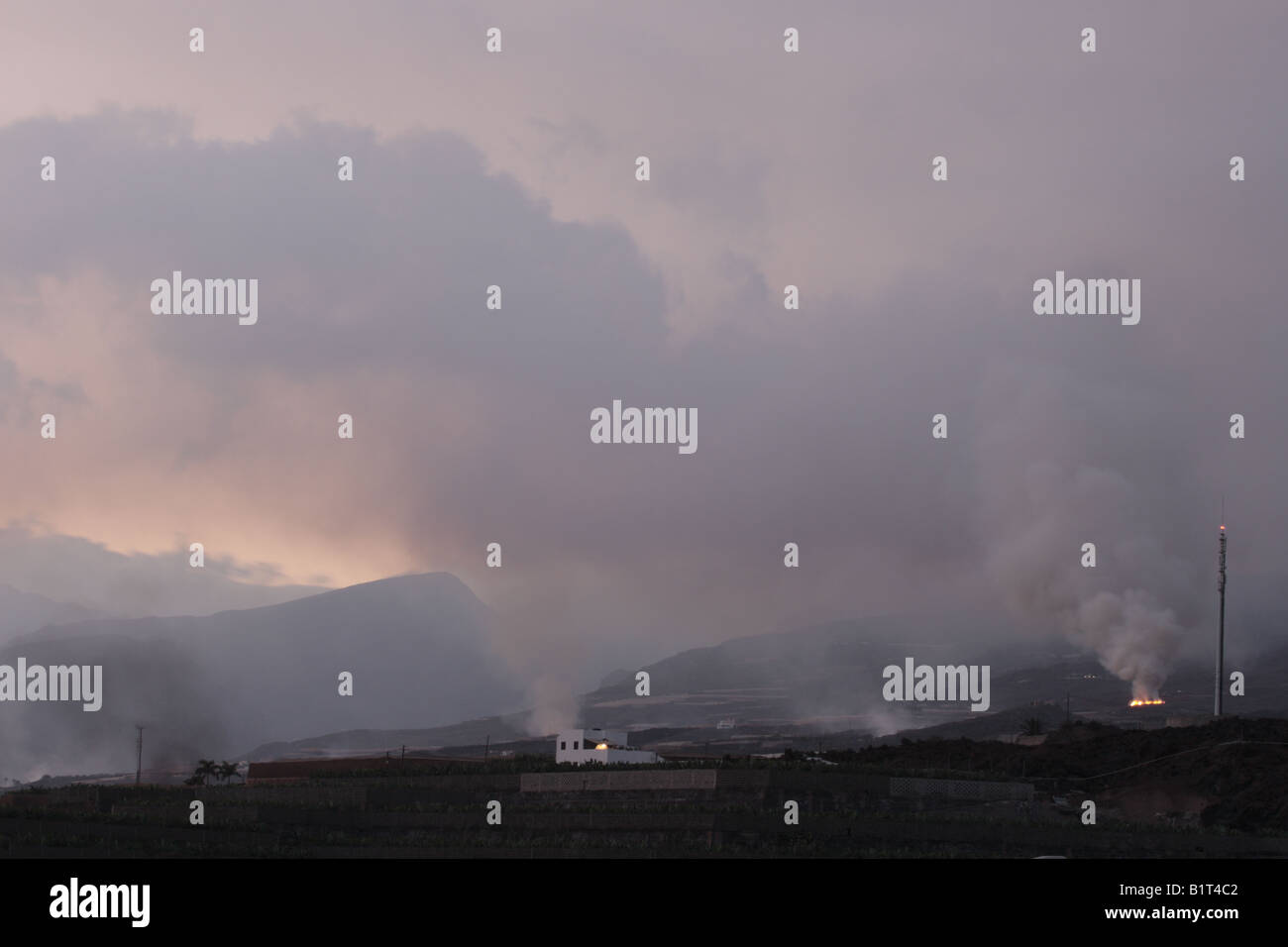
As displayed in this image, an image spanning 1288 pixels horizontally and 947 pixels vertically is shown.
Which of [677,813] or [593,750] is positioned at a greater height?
[593,750]

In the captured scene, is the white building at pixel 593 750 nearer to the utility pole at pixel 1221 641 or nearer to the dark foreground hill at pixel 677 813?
the dark foreground hill at pixel 677 813

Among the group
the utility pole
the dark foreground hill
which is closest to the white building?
the dark foreground hill

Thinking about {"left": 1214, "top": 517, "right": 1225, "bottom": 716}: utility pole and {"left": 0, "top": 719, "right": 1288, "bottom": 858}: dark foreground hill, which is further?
{"left": 1214, "top": 517, "right": 1225, "bottom": 716}: utility pole

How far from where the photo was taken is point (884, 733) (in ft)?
628

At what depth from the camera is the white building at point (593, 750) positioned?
8569 centimetres

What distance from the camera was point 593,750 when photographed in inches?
3425

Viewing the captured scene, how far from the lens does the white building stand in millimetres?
85688

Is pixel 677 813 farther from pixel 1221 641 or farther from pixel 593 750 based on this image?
pixel 1221 641

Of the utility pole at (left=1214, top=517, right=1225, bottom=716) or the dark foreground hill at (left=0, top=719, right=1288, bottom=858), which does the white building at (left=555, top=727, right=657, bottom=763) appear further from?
the utility pole at (left=1214, top=517, right=1225, bottom=716)

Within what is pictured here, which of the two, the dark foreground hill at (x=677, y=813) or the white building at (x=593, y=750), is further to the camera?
the white building at (x=593, y=750)

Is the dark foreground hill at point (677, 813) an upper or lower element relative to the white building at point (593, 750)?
lower

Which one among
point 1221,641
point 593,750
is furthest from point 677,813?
point 1221,641

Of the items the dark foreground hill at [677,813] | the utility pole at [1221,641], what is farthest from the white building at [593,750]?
the utility pole at [1221,641]
